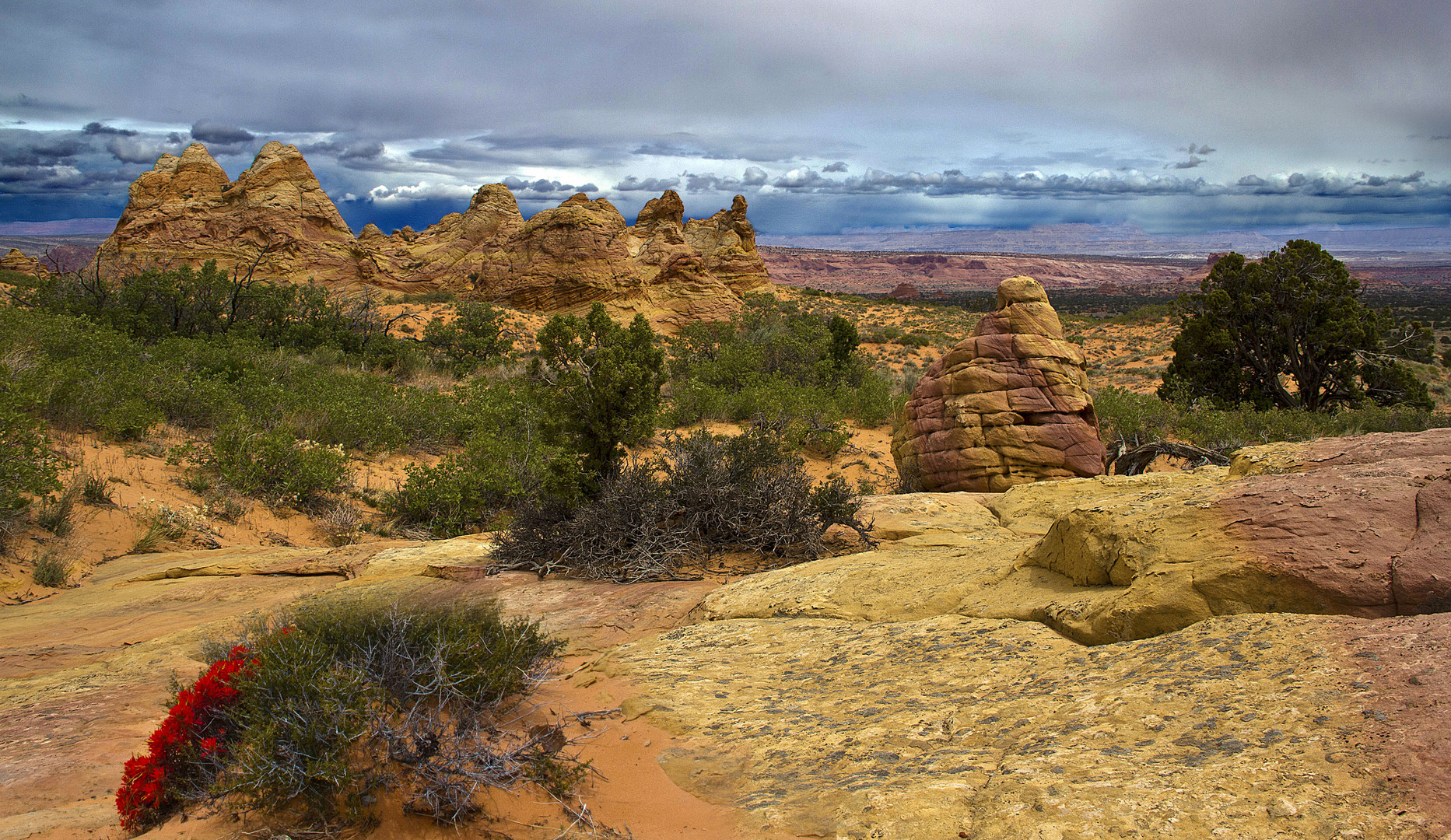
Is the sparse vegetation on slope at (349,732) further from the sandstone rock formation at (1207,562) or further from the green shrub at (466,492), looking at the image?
the green shrub at (466,492)

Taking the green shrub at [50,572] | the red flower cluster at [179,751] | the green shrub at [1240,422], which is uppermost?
the red flower cluster at [179,751]

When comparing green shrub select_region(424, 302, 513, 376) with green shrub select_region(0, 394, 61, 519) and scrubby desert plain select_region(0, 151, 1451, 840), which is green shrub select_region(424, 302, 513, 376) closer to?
green shrub select_region(0, 394, 61, 519)

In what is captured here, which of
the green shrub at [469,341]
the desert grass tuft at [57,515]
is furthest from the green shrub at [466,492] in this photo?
the green shrub at [469,341]

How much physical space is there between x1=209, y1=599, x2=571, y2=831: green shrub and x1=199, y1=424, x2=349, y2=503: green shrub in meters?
6.07

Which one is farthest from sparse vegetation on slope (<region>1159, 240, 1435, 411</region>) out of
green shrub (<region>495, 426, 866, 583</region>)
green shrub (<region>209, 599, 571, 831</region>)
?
green shrub (<region>209, 599, 571, 831</region>)

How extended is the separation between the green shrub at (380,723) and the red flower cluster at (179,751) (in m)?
0.09

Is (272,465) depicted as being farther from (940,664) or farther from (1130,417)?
(1130,417)

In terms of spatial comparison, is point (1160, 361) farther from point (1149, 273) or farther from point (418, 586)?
point (1149, 273)

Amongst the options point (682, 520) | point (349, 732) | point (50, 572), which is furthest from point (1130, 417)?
point (50, 572)

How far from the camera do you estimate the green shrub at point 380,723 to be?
2775mm

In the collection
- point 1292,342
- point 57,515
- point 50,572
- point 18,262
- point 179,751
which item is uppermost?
point 18,262

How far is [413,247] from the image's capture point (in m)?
43.5

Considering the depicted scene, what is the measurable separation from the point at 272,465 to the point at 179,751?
7337 millimetres

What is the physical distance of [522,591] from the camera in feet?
20.0
